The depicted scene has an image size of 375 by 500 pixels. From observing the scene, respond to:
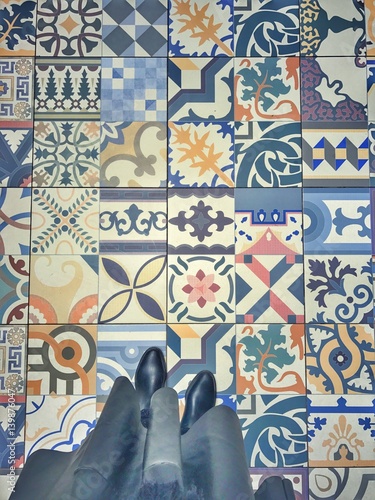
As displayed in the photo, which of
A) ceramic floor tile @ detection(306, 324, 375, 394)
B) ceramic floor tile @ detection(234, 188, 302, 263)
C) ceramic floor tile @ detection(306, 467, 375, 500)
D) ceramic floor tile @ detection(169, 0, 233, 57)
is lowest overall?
ceramic floor tile @ detection(306, 467, 375, 500)

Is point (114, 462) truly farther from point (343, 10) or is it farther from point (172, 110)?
point (343, 10)

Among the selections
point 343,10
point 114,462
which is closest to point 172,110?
point 343,10

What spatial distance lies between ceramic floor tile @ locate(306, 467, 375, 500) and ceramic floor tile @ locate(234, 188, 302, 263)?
522 millimetres

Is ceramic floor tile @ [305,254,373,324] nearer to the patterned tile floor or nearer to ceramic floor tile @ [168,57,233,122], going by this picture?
the patterned tile floor

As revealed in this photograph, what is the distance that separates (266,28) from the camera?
140 centimetres

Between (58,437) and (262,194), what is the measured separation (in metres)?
0.76

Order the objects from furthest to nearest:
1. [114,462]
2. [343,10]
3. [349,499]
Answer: [343,10] < [349,499] < [114,462]

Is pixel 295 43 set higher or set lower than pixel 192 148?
higher

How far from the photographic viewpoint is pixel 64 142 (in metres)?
1.38

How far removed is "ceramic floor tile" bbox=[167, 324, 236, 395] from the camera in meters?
1.33

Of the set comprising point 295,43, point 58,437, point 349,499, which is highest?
point 295,43

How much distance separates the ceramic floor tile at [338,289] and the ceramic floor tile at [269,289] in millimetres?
27

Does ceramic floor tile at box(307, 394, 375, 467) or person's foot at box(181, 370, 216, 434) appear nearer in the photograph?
person's foot at box(181, 370, 216, 434)

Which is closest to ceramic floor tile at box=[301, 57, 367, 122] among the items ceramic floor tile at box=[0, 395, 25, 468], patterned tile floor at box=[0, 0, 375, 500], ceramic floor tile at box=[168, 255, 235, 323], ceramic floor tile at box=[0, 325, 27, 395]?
patterned tile floor at box=[0, 0, 375, 500]
